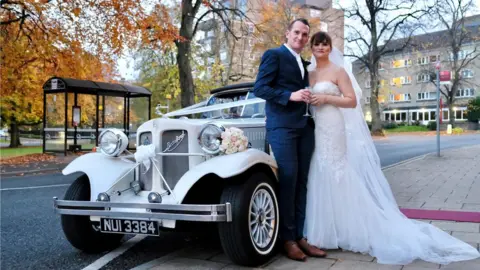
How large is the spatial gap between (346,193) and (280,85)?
127 cm

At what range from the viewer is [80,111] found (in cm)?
1906

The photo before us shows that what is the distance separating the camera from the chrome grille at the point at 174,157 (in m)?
4.12

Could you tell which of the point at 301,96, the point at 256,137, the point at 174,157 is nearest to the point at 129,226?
the point at 174,157

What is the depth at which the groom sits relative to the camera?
158 inches

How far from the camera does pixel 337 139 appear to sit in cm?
431

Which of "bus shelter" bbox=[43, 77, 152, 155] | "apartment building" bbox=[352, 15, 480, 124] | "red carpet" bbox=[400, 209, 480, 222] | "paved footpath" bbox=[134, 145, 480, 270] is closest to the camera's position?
"paved footpath" bbox=[134, 145, 480, 270]

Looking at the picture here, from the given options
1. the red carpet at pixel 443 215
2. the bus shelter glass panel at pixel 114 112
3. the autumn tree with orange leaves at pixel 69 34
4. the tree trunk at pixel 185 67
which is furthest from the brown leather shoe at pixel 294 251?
the bus shelter glass panel at pixel 114 112

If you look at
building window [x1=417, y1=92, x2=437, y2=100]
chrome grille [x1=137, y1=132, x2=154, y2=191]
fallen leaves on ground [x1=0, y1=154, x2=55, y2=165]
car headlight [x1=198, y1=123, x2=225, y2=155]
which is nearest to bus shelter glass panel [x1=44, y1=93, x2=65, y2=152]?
fallen leaves on ground [x1=0, y1=154, x2=55, y2=165]

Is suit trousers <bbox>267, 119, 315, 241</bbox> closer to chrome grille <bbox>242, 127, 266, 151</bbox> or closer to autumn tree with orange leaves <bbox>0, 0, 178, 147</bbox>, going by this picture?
chrome grille <bbox>242, 127, 266, 151</bbox>

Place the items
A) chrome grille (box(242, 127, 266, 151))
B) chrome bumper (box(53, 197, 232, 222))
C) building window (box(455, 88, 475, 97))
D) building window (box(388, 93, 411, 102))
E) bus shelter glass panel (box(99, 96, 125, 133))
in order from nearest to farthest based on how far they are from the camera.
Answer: chrome bumper (box(53, 197, 232, 222)) → chrome grille (box(242, 127, 266, 151)) → bus shelter glass panel (box(99, 96, 125, 133)) → building window (box(455, 88, 475, 97)) → building window (box(388, 93, 411, 102))

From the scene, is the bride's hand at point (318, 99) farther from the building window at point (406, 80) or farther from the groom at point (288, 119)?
the building window at point (406, 80)

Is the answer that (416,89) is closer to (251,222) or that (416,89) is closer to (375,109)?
(375,109)

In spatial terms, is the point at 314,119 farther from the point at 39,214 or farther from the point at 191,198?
the point at 39,214

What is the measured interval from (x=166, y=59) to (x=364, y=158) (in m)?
35.4
